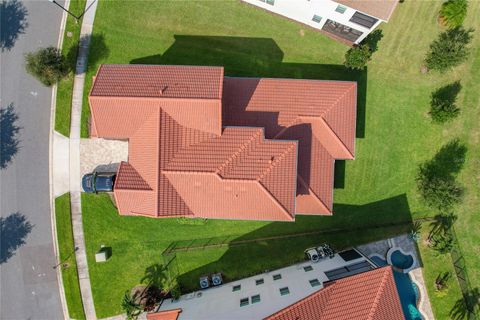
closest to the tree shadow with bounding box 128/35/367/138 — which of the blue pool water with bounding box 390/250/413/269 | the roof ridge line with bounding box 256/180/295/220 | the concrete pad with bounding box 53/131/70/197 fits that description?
the concrete pad with bounding box 53/131/70/197

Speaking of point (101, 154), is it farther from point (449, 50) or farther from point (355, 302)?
point (449, 50)

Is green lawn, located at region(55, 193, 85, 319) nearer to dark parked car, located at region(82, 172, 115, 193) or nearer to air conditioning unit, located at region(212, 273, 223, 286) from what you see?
dark parked car, located at region(82, 172, 115, 193)

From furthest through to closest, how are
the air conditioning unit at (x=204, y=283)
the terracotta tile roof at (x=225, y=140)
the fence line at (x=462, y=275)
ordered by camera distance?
the air conditioning unit at (x=204, y=283) → the fence line at (x=462, y=275) → the terracotta tile roof at (x=225, y=140)

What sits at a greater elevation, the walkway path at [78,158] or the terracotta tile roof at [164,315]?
the walkway path at [78,158]

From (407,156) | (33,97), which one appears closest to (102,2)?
(33,97)

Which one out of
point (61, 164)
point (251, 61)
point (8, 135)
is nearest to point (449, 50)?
point (251, 61)

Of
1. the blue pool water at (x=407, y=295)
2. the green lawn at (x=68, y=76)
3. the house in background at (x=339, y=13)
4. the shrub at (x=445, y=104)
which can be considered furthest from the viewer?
the green lawn at (x=68, y=76)

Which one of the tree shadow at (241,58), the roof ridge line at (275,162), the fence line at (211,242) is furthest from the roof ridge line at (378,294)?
the tree shadow at (241,58)

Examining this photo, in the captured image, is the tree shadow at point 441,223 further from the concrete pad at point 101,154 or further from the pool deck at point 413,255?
the concrete pad at point 101,154
